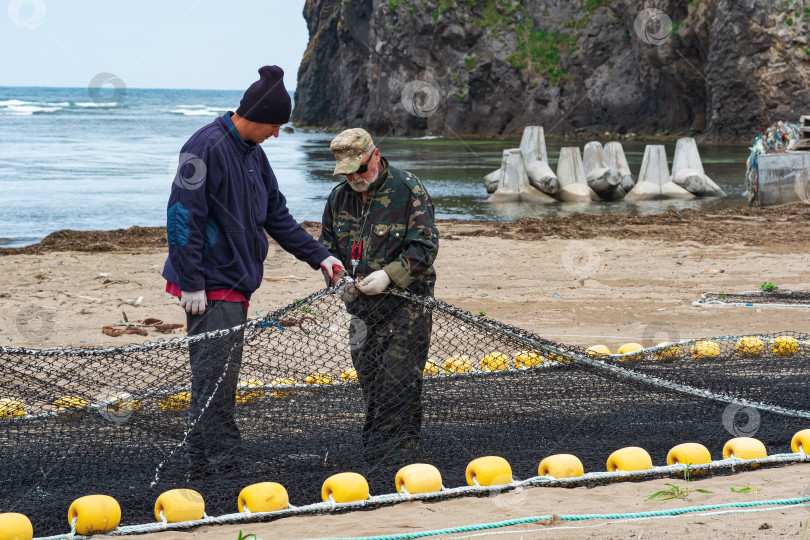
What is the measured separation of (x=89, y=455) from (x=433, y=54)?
5320 centimetres

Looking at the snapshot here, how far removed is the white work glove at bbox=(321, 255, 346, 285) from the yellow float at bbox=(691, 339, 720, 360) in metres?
2.78

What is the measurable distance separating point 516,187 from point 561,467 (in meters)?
16.0

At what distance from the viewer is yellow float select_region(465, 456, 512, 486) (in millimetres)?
3619

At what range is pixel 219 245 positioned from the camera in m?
3.64

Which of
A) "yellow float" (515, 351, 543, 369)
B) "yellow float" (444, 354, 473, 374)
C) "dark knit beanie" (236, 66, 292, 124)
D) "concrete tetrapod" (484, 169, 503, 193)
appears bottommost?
"yellow float" (444, 354, 473, 374)

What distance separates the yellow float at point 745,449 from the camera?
3891 mm

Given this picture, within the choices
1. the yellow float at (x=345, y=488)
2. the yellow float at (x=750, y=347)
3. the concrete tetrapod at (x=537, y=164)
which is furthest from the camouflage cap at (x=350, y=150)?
the concrete tetrapod at (x=537, y=164)

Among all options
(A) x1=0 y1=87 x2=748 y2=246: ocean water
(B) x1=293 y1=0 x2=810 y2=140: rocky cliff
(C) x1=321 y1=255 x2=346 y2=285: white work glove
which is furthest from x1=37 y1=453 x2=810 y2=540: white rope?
(B) x1=293 y1=0 x2=810 y2=140: rocky cliff

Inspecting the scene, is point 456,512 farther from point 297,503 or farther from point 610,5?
point 610,5

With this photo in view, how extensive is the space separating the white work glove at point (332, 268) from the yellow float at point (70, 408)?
1.37 meters

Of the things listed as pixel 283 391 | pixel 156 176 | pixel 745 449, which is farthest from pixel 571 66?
pixel 745 449

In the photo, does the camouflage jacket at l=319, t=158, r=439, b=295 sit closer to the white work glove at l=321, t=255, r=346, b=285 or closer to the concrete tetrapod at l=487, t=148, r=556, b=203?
the white work glove at l=321, t=255, r=346, b=285

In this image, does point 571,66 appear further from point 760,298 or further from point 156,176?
point 760,298

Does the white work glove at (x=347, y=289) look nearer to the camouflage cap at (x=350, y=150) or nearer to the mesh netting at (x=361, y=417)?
the mesh netting at (x=361, y=417)
